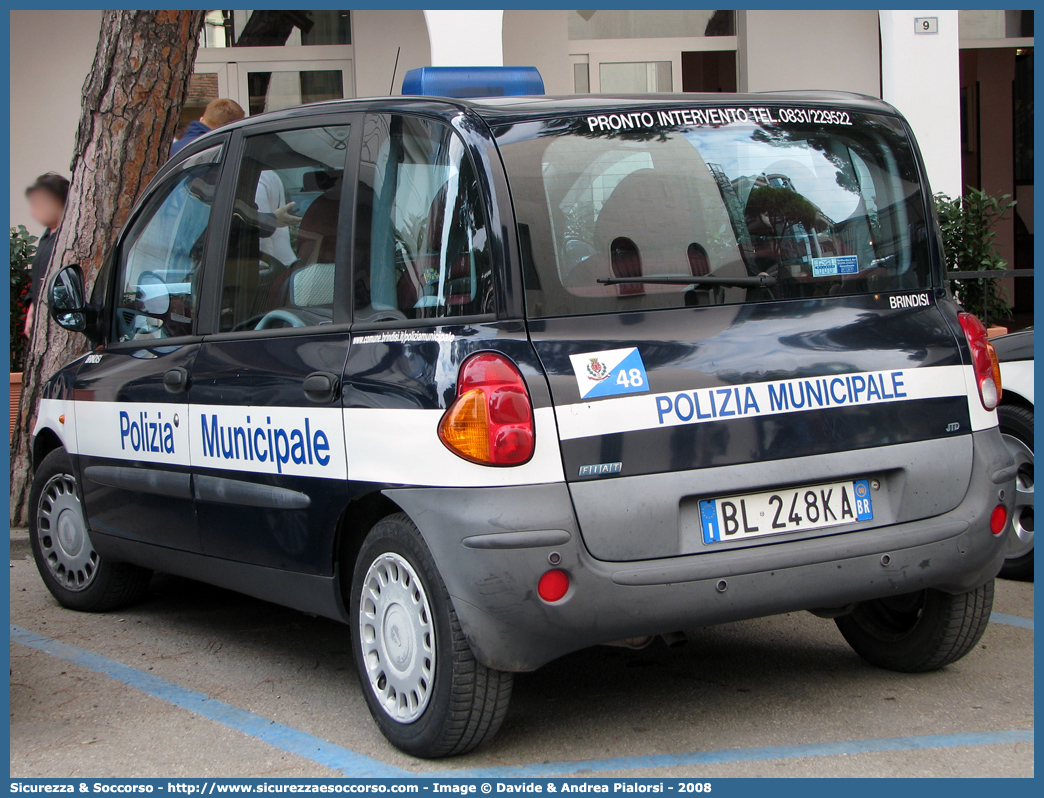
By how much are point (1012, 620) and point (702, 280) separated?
7.56 ft

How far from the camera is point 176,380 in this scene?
4.27 m

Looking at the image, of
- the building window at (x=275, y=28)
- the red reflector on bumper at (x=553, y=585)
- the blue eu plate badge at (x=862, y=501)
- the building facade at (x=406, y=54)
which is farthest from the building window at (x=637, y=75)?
the red reflector on bumper at (x=553, y=585)

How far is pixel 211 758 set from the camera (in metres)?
3.52

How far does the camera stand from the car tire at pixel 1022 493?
206 inches

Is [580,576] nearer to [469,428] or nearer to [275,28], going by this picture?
[469,428]

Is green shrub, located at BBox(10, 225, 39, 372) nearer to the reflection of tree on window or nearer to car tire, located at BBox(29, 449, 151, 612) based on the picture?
car tire, located at BBox(29, 449, 151, 612)

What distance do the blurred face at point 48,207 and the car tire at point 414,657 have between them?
5505 millimetres

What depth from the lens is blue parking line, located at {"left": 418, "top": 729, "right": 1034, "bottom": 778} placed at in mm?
3318

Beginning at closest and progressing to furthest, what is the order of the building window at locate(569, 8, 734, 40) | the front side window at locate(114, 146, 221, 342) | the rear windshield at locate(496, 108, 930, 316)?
the rear windshield at locate(496, 108, 930, 316)
the front side window at locate(114, 146, 221, 342)
the building window at locate(569, 8, 734, 40)

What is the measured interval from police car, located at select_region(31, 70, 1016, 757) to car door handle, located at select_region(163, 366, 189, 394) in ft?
0.58

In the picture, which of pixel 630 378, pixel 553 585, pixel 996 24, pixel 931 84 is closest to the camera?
pixel 553 585

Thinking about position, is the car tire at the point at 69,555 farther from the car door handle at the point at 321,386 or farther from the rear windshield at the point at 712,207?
the rear windshield at the point at 712,207

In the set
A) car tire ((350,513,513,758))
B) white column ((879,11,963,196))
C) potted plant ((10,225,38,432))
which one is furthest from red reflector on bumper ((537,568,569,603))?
white column ((879,11,963,196))

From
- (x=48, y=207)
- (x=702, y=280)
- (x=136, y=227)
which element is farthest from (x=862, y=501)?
(x=48, y=207)
